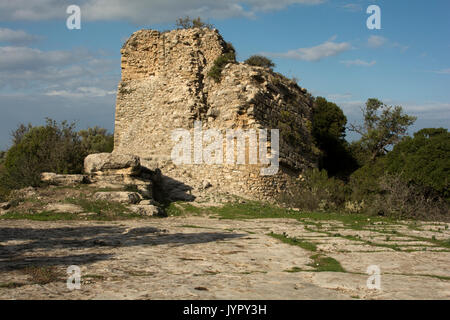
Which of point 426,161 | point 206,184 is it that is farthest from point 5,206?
point 426,161

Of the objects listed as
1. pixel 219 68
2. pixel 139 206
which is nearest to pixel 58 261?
pixel 139 206

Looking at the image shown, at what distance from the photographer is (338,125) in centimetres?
2759

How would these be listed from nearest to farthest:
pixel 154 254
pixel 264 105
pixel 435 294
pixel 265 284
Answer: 1. pixel 435 294
2. pixel 265 284
3. pixel 154 254
4. pixel 264 105

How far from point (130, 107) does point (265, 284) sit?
19.0 metres

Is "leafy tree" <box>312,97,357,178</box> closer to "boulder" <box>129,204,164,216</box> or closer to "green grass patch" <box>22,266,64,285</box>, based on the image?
"boulder" <box>129,204,164,216</box>

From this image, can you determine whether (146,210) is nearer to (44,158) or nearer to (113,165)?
(113,165)

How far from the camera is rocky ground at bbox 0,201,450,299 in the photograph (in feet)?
13.2

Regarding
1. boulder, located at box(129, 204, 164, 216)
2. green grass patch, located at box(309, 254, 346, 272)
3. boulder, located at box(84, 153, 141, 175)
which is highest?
boulder, located at box(84, 153, 141, 175)

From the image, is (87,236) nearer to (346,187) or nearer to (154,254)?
(154,254)

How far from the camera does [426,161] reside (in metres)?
15.2

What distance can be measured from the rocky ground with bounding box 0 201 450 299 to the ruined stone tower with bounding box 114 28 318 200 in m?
7.97

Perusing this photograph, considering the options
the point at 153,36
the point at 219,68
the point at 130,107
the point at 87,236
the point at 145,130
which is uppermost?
the point at 153,36

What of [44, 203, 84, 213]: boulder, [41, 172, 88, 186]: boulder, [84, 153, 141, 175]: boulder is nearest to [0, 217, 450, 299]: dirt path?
[44, 203, 84, 213]: boulder

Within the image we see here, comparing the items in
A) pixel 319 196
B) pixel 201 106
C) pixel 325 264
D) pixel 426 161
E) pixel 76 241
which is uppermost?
pixel 201 106
